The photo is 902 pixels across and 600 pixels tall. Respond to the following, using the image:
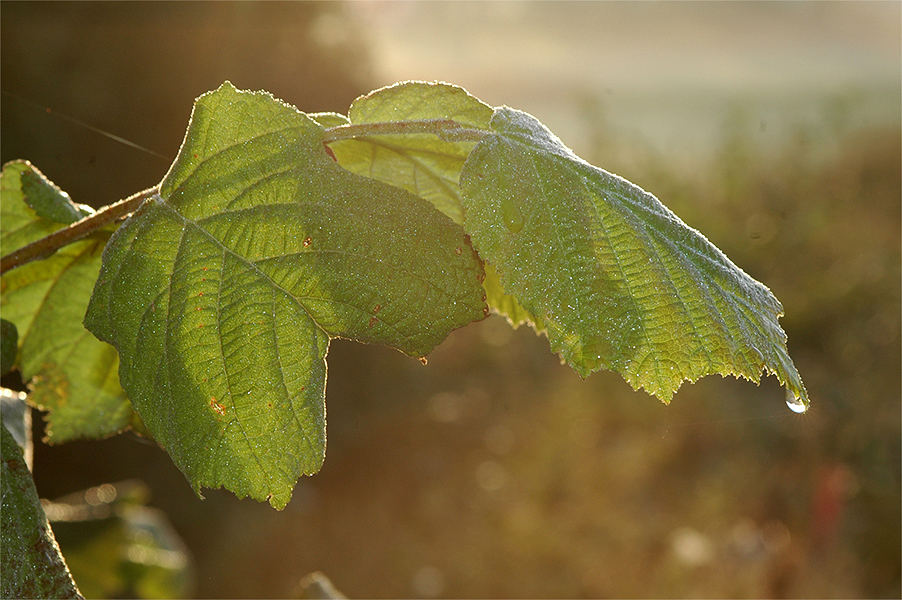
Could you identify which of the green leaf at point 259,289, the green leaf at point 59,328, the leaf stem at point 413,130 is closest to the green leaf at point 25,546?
the green leaf at point 259,289

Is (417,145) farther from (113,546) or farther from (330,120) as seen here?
(113,546)

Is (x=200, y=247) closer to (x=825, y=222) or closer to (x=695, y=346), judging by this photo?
(x=695, y=346)

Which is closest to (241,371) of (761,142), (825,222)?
(825,222)

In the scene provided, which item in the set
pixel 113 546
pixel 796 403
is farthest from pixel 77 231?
pixel 113 546

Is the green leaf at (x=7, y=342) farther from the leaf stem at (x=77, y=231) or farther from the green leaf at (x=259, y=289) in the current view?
the green leaf at (x=259, y=289)

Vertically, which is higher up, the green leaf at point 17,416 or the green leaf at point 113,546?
the green leaf at point 17,416

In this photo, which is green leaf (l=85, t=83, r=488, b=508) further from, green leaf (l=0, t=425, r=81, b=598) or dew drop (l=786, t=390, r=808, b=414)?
dew drop (l=786, t=390, r=808, b=414)

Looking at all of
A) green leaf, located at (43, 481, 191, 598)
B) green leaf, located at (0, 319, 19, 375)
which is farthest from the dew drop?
green leaf, located at (43, 481, 191, 598)
